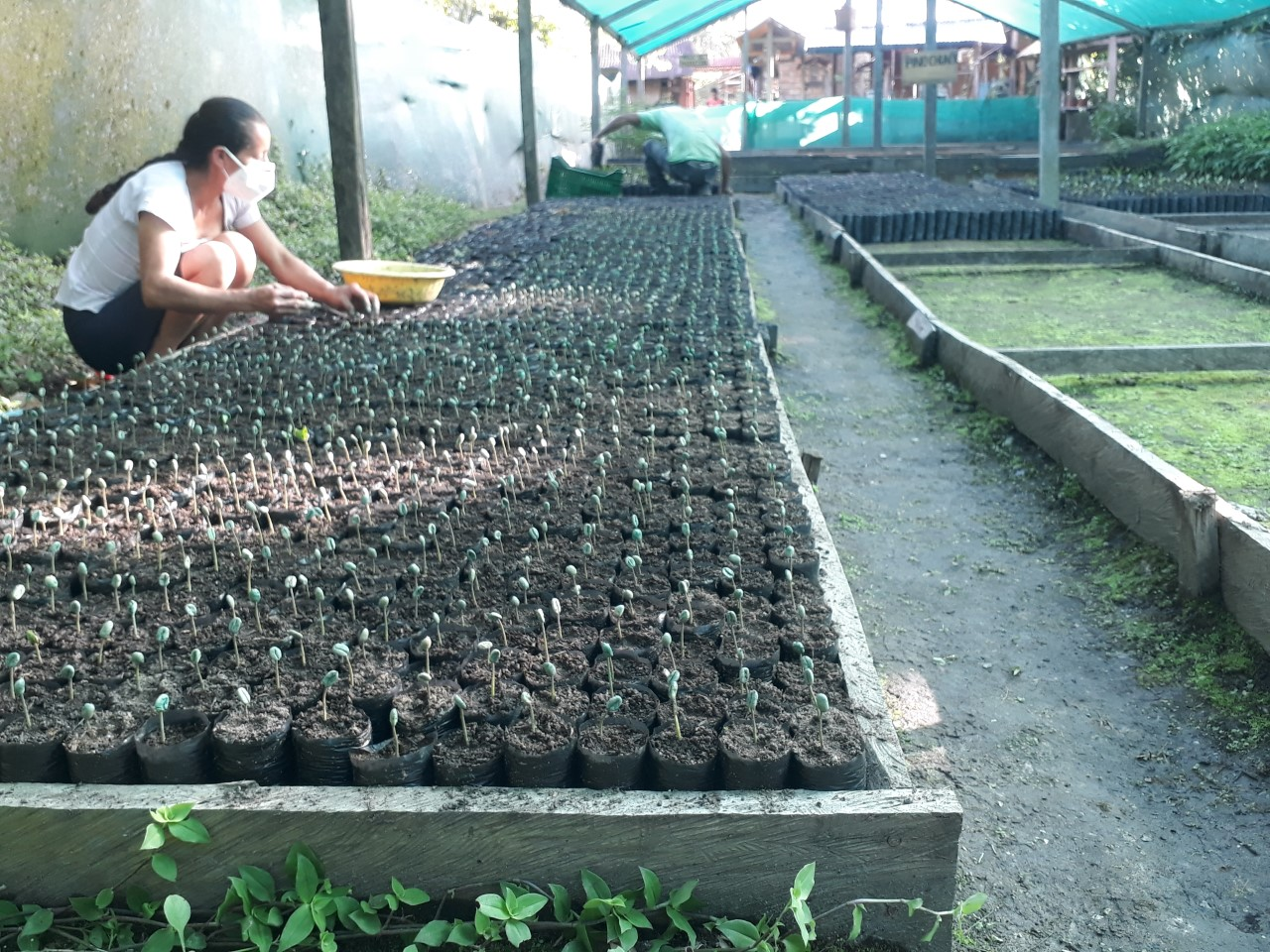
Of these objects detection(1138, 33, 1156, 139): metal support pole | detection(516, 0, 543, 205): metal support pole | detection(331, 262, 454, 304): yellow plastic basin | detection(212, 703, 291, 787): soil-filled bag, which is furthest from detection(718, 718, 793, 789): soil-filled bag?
detection(1138, 33, 1156, 139): metal support pole

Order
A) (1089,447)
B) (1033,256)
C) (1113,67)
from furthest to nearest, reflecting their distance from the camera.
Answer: (1113,67) → (1033,256) → (1089,447)

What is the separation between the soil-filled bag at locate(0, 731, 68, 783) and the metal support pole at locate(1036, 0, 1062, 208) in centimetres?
1162

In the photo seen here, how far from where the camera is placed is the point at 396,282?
572cm

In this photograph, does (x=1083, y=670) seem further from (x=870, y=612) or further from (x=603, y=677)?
(x=603, y=677)

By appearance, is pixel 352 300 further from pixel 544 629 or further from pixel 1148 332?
pixel 1148 332

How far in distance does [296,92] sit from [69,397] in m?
9.09

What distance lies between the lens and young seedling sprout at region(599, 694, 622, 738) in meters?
1.85

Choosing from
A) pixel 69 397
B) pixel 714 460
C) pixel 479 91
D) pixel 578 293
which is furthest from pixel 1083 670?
pixel 479 91

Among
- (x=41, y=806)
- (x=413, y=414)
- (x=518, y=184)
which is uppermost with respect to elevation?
(x=518, y=184)

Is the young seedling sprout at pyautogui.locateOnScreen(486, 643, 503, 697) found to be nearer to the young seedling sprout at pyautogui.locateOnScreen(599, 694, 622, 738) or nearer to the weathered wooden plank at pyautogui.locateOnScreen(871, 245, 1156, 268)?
the young seedling sprout at pyautogui.locateOnScreen(599, 694, 622, 738)

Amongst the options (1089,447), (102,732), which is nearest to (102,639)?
(102,732)

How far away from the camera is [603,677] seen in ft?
6.68

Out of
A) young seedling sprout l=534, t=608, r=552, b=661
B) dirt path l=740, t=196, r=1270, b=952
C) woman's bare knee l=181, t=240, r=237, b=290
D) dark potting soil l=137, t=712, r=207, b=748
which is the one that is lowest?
dirt path l=740, t=196, r=1270, b=952

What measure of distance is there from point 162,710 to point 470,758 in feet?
1.75
